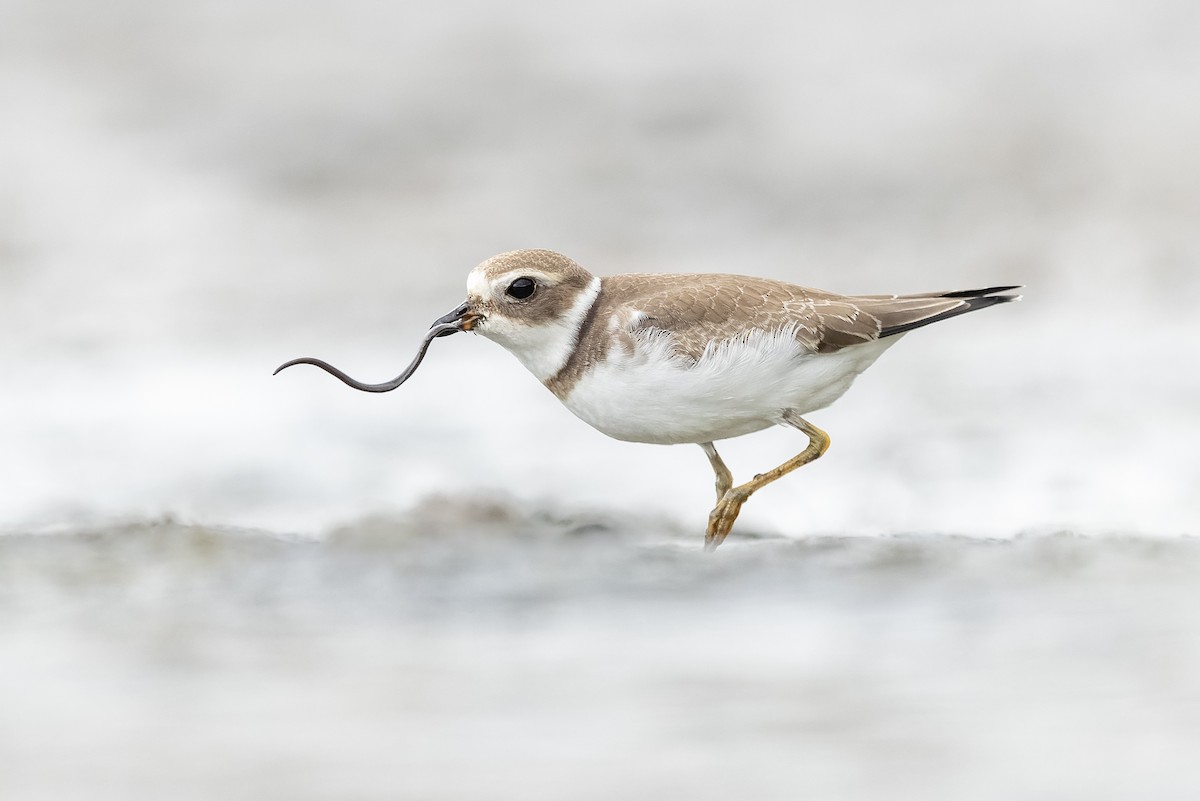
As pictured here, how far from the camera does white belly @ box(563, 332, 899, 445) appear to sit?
6.71 meters

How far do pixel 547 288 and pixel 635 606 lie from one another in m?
1.40

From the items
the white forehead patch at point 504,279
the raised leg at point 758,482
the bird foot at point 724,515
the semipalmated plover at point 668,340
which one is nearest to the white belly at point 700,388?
the semipalmated plover at point 668,340

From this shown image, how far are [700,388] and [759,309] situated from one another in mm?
460

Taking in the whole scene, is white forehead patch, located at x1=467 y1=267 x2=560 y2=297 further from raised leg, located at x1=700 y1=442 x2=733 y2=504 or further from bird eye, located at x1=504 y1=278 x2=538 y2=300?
raised leg, located at x1=700 y1=442 x2=733 y2=504

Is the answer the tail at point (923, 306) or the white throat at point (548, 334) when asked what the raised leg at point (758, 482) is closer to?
the tail at point (923, 306)

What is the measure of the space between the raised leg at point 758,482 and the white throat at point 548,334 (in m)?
1.00

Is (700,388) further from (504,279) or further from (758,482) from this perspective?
(504,279)

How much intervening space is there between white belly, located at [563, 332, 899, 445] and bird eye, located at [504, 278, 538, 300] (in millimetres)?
424

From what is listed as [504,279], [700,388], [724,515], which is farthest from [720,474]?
[504,279]

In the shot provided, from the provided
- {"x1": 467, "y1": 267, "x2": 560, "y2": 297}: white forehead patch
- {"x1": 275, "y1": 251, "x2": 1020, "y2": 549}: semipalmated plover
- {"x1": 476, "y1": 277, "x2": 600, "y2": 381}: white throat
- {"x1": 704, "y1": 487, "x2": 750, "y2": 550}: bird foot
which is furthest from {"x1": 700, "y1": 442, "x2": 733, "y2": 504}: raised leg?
{"x1": 467, "y1": 267, "x2": 560, "y2": 297}: white forehead patch

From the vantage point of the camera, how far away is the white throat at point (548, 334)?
22.3ft

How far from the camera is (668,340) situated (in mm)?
6707

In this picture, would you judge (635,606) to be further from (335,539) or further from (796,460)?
(335,539)

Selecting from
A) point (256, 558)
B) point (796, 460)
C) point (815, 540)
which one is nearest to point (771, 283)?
point (796, 460)
